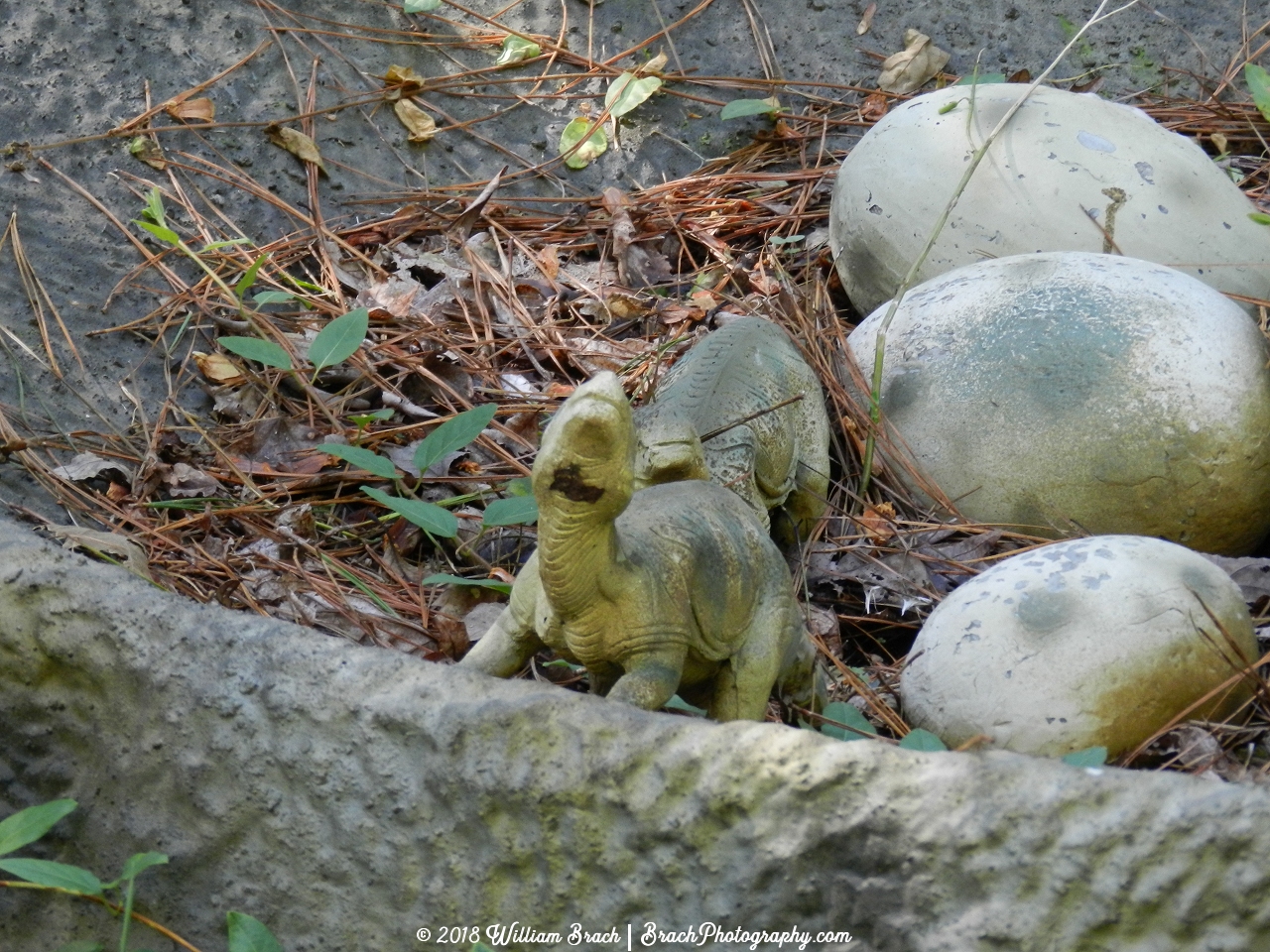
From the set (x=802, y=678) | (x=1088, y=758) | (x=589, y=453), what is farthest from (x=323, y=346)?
(x=1088, y=758)

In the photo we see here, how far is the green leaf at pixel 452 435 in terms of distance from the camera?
2.88 m

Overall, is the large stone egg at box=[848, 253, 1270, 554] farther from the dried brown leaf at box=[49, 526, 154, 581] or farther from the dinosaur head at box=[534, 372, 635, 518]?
the dried brown leaf at box=[49, 526, 154, 581]

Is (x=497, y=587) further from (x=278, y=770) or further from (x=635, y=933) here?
(x=635, y=933)

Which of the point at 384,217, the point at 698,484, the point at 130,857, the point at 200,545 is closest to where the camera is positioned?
the point at 130,857

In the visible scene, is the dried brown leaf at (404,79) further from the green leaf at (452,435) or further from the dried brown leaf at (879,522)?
the dried brown leaf at (879,522)

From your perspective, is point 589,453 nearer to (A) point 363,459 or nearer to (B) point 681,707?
(B) point 681,707

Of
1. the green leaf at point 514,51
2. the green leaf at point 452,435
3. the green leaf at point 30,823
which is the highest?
the green leaf at point 514,51

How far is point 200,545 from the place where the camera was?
290cm

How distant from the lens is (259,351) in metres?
3.11

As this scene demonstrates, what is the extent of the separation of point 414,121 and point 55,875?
9.93ft

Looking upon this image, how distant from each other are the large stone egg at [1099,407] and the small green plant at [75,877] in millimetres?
1898

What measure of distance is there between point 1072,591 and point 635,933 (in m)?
1.14

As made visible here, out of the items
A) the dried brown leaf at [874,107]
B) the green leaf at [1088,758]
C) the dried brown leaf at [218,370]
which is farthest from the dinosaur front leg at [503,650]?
the dried brown leaf at [874,107]

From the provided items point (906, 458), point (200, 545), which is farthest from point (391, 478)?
point (906, 458)
